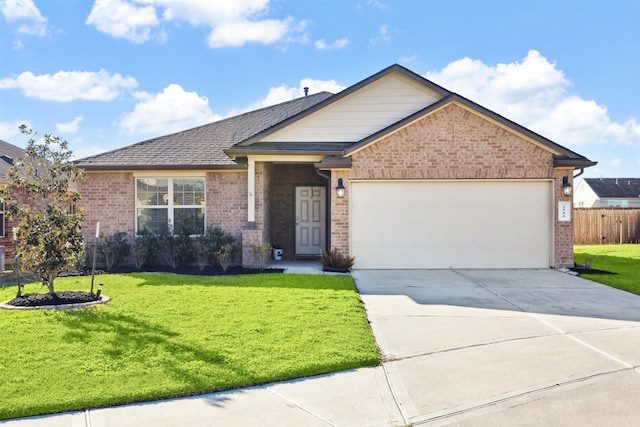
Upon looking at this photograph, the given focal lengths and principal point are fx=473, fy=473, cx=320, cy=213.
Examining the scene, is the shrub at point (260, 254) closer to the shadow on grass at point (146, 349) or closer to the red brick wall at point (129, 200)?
the red brick wall at point (129, 200)

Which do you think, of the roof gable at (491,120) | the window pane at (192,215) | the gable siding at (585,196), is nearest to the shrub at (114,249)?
the window pane at (192,215)

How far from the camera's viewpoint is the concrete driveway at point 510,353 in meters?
4.00

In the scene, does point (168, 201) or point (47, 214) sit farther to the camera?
point (168, 201)

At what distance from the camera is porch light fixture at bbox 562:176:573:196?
1249 cm

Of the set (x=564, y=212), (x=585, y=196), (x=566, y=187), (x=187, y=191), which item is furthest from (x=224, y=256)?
(x=585, y=196)

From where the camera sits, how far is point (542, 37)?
593 inches

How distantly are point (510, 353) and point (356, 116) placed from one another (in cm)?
921

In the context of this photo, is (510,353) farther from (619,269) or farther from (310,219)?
(310,219)

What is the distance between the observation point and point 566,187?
41.1 feet

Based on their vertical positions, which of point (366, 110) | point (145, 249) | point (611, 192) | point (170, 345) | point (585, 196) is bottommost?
point (170, 345)

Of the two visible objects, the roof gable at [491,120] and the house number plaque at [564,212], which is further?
the house number plaque at [564,212]

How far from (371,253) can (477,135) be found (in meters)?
4.22

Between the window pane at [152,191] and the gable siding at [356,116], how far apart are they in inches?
142

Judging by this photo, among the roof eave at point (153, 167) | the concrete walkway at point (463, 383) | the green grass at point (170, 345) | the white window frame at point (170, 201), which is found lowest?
the concrete walkway at point (463, 383)
